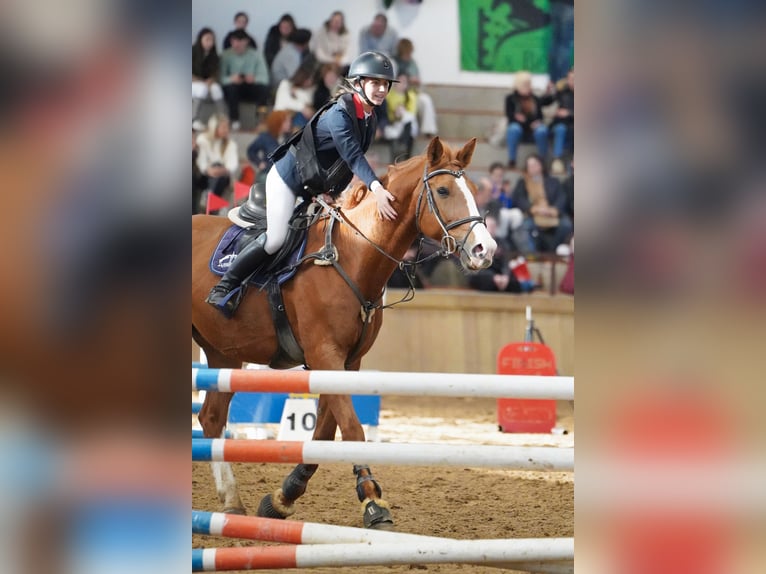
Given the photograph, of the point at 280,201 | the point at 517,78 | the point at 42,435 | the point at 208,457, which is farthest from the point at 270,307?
the point at 517,78

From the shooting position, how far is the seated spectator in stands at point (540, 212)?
12703 millimetres

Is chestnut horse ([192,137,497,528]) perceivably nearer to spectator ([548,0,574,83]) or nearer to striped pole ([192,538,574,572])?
striped pole ([192,538,574,572])

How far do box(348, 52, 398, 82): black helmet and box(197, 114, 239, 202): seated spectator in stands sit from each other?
282 inches

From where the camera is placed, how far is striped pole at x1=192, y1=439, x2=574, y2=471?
291cm

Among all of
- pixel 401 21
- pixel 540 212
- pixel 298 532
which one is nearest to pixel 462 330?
pixel 540 212

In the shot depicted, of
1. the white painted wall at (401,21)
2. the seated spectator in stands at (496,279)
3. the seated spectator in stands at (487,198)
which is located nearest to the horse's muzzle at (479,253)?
the seated spectator in stands at (496,279)

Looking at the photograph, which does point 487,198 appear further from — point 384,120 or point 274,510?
point 274,510

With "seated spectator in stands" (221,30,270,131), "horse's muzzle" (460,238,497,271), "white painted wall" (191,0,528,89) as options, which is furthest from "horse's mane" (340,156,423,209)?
"white painted wall" (191,0,528,89)

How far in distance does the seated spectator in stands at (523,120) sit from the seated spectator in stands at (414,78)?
108cm

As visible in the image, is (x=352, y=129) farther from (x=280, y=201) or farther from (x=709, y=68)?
(x=709, y=68)

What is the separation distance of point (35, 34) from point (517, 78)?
13.0m

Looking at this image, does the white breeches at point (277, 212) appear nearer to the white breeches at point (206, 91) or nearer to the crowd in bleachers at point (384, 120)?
the crowd in bleachers at point (384, 120)

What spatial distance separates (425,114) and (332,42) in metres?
1.56

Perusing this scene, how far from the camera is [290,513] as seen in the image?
513cm
